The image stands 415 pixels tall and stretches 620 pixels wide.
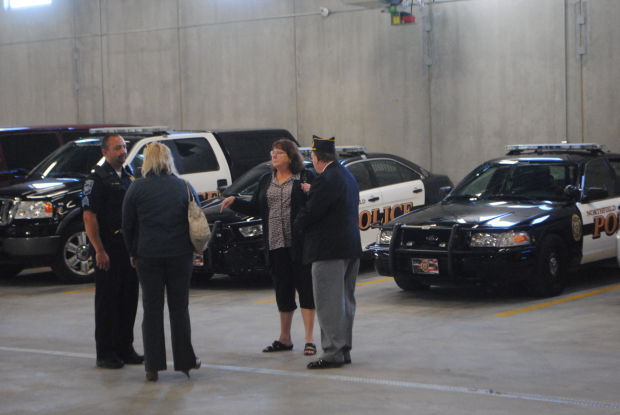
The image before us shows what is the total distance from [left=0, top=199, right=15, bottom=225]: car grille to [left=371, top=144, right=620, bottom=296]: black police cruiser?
15.6 feet

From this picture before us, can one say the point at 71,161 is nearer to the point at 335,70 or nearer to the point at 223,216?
the point at 223,216

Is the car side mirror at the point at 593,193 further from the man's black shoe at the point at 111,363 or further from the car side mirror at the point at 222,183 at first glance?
the man's black shoe at the point at 111,363

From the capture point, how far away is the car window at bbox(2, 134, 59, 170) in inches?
633

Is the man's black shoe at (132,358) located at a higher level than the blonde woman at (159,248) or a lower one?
lower

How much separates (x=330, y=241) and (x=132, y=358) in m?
1.90

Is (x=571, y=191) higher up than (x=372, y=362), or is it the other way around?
(x=571, y=191)

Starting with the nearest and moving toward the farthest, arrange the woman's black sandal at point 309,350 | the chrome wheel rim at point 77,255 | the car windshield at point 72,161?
1. the woman's black sandal at point 309,350
2. the chrome wheel rim at point 77,255
3. the car windshield at point 72,161

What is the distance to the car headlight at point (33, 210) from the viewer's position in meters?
13.6

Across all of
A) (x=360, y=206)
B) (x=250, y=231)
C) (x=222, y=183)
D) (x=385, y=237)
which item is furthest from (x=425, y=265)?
(x=222, y=183)

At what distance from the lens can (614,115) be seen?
1702 cm

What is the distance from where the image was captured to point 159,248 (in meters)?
7.87

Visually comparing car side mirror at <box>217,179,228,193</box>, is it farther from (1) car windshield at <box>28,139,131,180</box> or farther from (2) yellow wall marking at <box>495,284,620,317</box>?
(2) yellow wall marking at <box>495,284,620,317</box>

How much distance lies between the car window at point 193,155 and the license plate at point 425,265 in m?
4.44

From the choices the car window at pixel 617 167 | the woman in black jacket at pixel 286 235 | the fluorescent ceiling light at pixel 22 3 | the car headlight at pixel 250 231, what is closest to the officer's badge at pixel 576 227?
the car window at pixel 617 167
